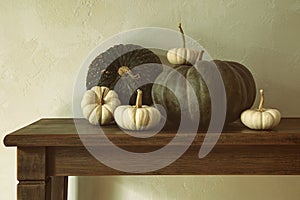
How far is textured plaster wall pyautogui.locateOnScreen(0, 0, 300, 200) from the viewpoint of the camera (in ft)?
4.09

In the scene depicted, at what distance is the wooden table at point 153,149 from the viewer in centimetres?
88

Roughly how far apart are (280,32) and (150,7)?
1.14ft

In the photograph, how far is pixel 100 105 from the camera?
1.01 metres

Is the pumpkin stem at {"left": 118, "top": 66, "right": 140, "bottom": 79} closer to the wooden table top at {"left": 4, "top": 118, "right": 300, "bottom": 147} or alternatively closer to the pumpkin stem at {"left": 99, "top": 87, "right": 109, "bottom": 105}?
the pumpkin stem at {"left": 99, "top": 87, "right": 109, "bottom": 105}

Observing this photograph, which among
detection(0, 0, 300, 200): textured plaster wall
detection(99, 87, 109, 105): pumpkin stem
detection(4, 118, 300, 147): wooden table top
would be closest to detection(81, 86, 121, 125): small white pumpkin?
detection(99, 87, 109, 105): pumpkin stem

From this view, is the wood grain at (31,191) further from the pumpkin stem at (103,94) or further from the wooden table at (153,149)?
the pumpkin stem at (103,94)

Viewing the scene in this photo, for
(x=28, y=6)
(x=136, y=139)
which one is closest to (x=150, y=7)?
(x=28, y=6)

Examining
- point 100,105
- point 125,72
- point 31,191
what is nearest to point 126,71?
point 125,72

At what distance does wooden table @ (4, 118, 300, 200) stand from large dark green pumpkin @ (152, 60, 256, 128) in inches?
2.4

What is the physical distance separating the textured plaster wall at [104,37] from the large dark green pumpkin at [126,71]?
0.15m

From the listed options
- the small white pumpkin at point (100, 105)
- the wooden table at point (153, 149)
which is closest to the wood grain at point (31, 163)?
the wooden table at point (153, 149)

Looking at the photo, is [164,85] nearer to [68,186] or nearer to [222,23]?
[222,23]

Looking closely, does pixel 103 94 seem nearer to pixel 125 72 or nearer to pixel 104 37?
pixel 125 72

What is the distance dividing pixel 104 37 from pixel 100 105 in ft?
0.97
